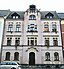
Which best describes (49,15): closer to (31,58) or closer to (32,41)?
(32,41)

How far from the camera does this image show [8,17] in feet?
129

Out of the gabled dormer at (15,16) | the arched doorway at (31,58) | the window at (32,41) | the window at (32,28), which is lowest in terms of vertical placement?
the arched doorway at (31,58)

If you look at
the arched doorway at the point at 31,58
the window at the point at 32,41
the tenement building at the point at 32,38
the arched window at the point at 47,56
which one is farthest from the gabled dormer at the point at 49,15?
the arched doorway at the point at 31,58

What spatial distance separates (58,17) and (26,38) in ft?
29.0

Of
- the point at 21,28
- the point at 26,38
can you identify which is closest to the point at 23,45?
the point at 26,38

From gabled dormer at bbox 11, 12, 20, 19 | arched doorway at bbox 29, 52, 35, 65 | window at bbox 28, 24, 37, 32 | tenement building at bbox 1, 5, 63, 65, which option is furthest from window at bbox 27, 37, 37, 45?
gabled dormer at bbox 11, 12, 20, 19

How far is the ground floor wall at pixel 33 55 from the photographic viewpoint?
35562 millimetres

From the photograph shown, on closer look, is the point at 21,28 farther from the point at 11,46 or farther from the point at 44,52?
the point at 44,52

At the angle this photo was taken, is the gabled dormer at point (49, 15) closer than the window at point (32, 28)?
No

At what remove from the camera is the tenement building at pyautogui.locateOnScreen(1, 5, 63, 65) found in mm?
35875

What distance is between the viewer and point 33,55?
36219 mm

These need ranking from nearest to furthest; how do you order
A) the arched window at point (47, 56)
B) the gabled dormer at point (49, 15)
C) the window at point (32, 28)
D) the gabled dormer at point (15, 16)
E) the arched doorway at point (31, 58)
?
1. the arched window at point (47, 56)
2. the arched doorway at point (31, 58)
3. the window at point (32, 28)
4. the gabled dormer at point (49, 15)
5. the gabled dormer at point (15, 16)

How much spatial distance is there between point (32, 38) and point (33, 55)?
12.0 feet

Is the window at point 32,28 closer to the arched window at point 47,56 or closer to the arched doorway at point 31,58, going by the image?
the arched doorway at point 31,58
